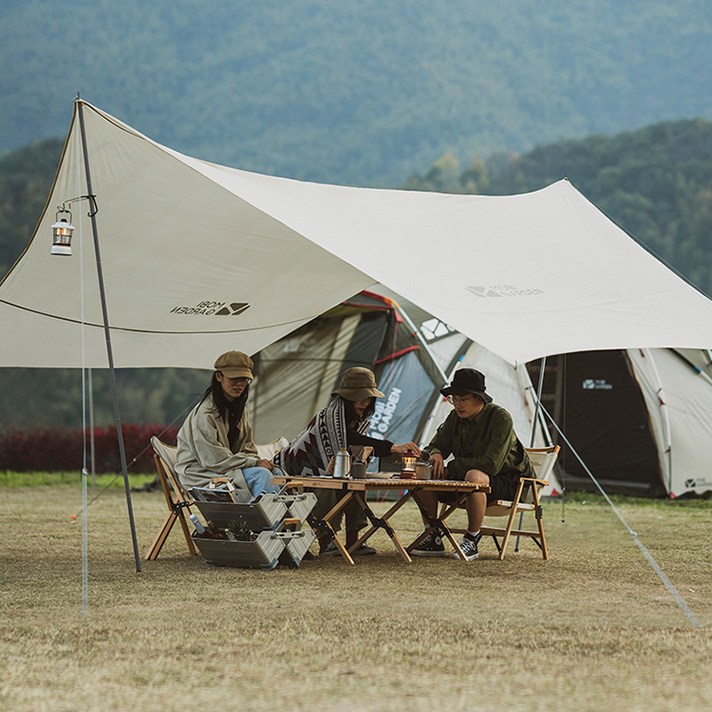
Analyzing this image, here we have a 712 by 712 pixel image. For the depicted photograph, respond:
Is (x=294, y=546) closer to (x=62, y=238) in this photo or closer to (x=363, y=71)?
(x=62, y=238)

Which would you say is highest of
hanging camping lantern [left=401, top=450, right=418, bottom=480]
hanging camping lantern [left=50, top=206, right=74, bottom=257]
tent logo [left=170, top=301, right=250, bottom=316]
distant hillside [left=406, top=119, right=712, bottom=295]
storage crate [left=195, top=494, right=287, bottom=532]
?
distant hillside [left=406, top=119, right=712, bottom=295]

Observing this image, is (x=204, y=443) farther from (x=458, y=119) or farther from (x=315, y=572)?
(x=458, y=119)

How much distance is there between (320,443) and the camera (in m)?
5.67

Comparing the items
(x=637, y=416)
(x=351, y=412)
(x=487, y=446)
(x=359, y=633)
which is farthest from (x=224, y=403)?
(x=637, y=416)

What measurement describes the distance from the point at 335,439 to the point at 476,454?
0.66 metres

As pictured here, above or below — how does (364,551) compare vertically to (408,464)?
below

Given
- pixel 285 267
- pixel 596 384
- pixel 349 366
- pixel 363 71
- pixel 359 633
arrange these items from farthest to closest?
pixel 363 71
pixel 596 384
pixel 349 366
pixel 285 267
pixel 359 633

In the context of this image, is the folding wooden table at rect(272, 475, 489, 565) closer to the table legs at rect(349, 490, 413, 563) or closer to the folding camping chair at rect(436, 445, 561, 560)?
the table legs at rect(349, 490, 413, 563)

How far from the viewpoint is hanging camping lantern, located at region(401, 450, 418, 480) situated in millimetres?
5363

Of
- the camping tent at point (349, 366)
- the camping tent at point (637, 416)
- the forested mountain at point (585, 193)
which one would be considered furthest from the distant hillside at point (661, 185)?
the camping tent at point (349, 366)

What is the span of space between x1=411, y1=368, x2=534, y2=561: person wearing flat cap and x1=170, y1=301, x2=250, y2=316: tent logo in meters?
1.65

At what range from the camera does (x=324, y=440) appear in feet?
18.6

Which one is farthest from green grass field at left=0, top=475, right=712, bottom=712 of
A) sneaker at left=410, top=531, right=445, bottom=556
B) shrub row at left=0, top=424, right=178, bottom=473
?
shrub row at left=0, top=424, right=178, bottom=473

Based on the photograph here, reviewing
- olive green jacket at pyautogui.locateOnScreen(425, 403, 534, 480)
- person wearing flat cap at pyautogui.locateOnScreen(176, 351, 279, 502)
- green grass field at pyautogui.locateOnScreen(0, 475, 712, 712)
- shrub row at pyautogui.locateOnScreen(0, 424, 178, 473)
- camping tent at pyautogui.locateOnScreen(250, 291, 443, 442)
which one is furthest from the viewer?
shrub row at pyautogui.locateOnScreen(0, 424, 178, 473)
